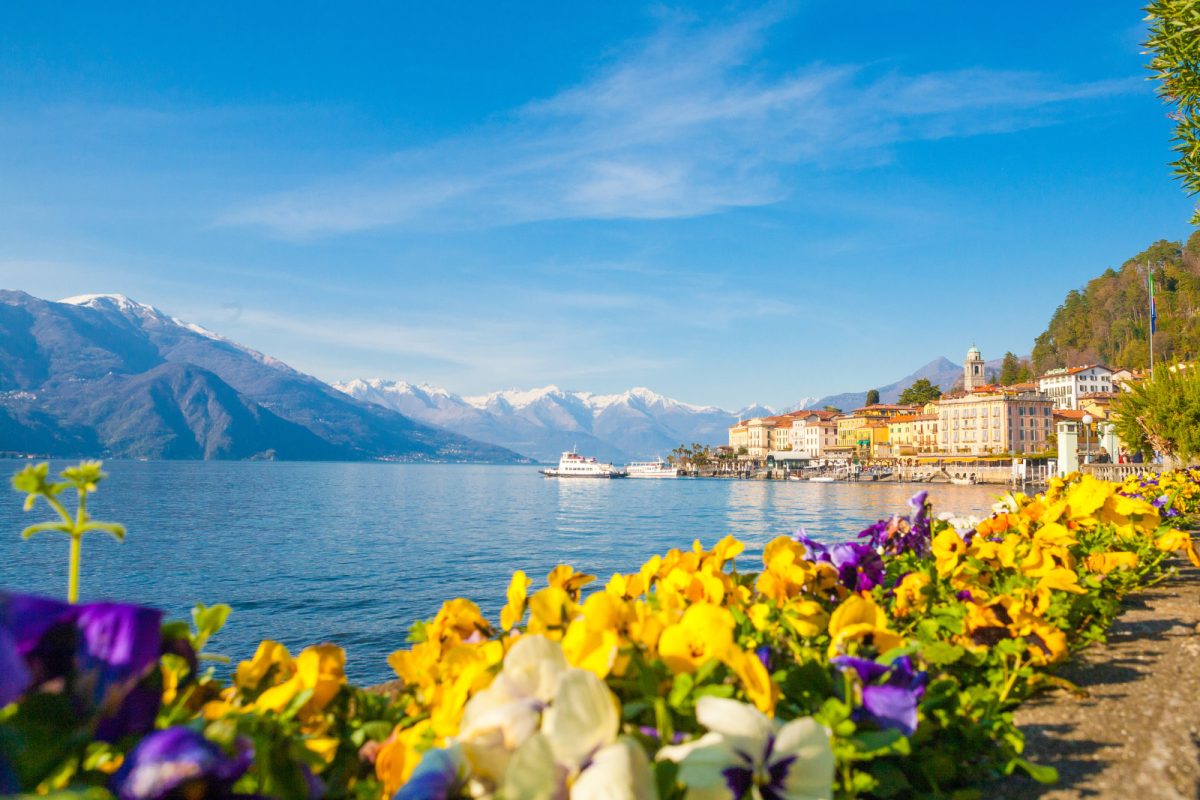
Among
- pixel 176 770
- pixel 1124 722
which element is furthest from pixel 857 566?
pixel 176 770

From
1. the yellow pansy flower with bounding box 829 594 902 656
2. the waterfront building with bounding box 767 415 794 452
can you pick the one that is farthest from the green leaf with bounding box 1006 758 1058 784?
the waterfront building with bounding box 767 415 794 452

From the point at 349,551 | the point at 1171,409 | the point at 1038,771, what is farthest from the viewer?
the point at 349,551

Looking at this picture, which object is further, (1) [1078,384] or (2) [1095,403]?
(1) [1078,384]

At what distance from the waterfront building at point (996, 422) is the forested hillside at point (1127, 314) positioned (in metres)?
14.2

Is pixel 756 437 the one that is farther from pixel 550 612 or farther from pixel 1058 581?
pixel 550 612

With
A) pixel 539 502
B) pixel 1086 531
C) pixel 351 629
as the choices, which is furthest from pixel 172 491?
pixel 1086 531

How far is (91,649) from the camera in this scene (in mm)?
1012

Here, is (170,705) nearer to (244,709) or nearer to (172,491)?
(244,709)

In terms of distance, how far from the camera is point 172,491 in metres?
71.9

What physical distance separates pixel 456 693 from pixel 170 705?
477mm

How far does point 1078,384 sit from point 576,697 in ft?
439

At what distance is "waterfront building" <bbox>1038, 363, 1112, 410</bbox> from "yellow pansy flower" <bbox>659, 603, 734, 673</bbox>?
13010cm

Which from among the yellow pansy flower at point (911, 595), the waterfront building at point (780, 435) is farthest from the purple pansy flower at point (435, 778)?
the waterfront building at point (780, 435)

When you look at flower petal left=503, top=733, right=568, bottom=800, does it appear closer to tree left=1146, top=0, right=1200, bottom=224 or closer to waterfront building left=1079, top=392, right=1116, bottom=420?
tree left=1146, top=0, right=1200, bottom=224
